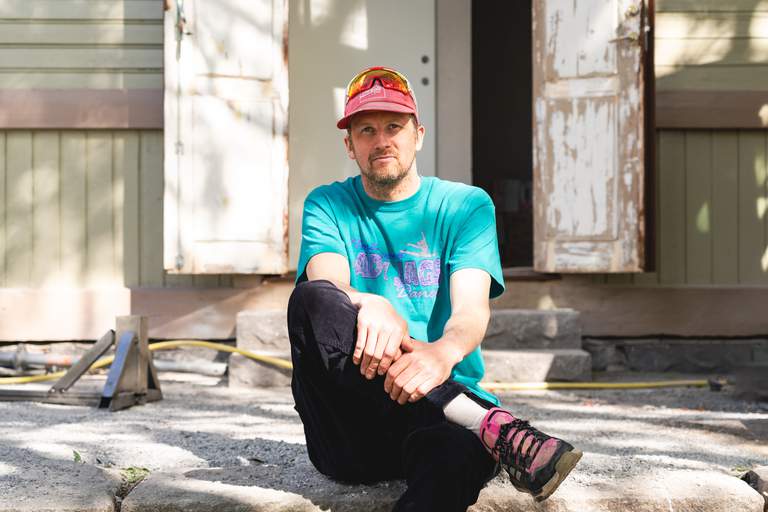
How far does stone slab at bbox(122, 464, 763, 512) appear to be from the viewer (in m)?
2.27

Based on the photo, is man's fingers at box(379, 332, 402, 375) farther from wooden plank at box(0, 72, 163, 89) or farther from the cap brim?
wooden plank at box(0, 72, 163, 89)

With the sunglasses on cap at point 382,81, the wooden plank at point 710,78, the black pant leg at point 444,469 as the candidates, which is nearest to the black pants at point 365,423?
the black pant leg at point 444,469

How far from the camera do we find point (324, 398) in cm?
220

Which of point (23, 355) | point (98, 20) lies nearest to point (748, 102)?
point (98, 20)

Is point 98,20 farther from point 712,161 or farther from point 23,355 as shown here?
point 712,161

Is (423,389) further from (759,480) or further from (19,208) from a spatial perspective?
(19,208)

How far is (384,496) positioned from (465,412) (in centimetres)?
38

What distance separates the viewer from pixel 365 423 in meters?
2.24

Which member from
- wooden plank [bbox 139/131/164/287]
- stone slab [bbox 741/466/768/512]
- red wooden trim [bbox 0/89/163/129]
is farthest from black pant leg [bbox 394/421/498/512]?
red wooden trim [bbox 0/89/163/129]

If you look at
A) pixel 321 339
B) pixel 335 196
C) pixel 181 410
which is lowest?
pixel 181 410

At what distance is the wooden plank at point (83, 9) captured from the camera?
5.41 m

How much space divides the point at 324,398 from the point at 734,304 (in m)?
3.92

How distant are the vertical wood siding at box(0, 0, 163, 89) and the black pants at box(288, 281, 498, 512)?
3.67 m

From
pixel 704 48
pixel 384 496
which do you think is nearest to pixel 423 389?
pixel 384 496
